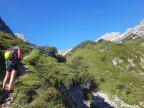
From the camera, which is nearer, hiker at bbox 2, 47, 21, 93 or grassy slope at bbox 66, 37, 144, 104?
hiker at bbox 2, 47, 21, 93

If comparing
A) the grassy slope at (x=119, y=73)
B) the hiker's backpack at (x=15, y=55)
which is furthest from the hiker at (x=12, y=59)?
the grassy slope at (x=119, y=73)

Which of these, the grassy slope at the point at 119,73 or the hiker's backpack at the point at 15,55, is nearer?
the hiker's backpack at the point at 15,55

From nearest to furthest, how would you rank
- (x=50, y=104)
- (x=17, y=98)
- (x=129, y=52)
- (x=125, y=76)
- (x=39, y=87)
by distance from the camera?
(x=17, y=98)
(x=50, y=104)
(x=39, y=87)
(x=125, y=76)
(x=129, y=52)

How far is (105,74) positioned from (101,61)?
18.5 m

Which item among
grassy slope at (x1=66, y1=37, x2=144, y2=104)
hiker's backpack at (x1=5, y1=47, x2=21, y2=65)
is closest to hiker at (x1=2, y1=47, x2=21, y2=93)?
hiker's backpack at (x1=5, y1=47, x2=21, y2=65)

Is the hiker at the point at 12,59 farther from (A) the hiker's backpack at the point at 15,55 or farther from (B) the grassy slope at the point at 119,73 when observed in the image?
(B) the grassy slope at the point at 119,73

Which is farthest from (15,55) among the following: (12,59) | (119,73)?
(119,73)

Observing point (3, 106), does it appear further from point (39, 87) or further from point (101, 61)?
point (101, 61)

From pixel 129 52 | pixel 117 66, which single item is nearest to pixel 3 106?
pixel 117 66

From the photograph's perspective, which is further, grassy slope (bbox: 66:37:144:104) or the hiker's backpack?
grassy slope (bbox: 66:37:144:104)

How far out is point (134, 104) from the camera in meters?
43.6

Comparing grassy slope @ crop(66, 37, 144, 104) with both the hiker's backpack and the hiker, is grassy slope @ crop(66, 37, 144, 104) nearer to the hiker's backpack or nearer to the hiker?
the hiker

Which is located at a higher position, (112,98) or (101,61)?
(101,61)

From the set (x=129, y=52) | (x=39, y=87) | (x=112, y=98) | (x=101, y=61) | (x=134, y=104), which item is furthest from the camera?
(x=129, y=52)
